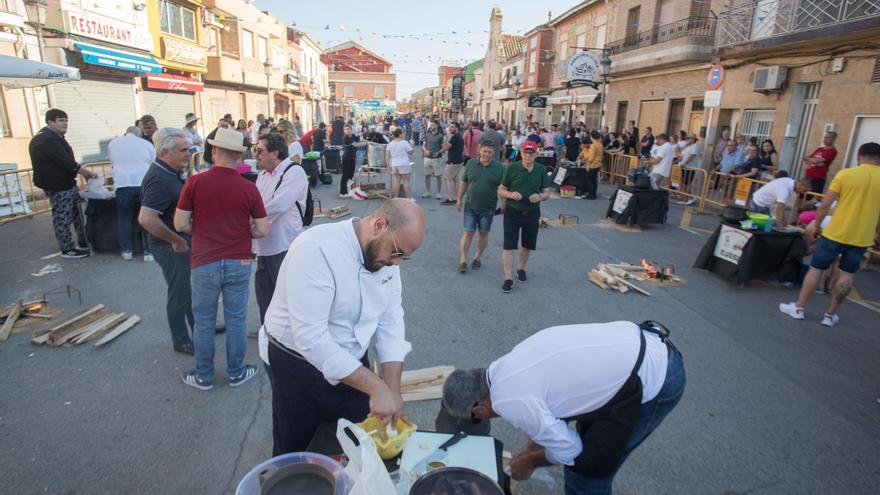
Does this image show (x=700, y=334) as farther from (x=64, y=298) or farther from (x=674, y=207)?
(x=674, y=207)

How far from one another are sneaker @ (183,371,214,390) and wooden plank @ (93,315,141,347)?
4.19 feet

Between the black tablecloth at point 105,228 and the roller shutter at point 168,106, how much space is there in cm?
1271

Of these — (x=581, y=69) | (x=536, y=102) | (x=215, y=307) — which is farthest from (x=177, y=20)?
(x=215, y=307)

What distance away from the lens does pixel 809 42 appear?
1140cm

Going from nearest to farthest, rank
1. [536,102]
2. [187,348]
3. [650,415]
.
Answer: [650,415] < [187,348] < [536,102]

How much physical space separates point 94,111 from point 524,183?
14939 millimetres

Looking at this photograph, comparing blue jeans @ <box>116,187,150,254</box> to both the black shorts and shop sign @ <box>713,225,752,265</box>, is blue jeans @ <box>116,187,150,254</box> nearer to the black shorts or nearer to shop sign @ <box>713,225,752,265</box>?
the black shorts

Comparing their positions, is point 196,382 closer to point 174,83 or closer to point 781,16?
point 781,16

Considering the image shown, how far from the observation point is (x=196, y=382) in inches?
155

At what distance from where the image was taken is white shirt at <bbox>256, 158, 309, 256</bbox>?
417 cm

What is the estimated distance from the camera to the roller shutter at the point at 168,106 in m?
18.1

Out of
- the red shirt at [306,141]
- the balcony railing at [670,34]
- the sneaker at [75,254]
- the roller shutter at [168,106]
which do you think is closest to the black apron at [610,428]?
the sneaker at [75,254]

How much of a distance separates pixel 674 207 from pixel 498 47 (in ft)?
130

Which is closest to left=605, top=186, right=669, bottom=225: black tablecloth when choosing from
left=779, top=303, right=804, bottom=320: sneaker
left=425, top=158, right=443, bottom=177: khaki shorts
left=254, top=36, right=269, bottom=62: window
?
left=779, top=303, right=804, bottom=320: sneaker
